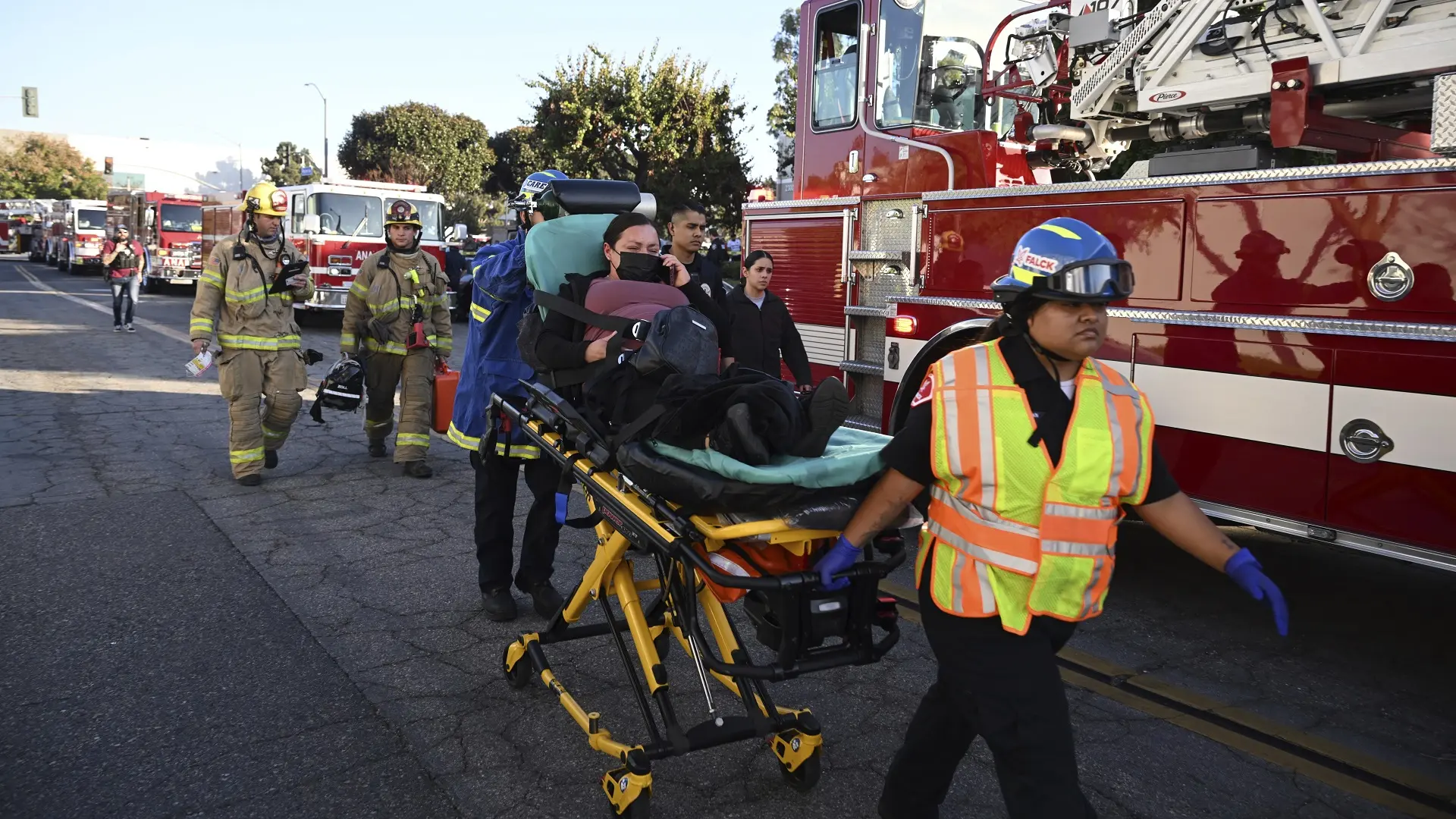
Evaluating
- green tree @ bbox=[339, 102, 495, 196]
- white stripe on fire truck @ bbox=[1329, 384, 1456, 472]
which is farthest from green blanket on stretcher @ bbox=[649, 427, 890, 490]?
green tree @ bbox=[339, 102, 495, 196]

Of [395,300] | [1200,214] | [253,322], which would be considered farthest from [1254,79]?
[253,322]

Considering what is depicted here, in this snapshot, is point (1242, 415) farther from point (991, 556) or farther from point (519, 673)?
point (519, 673)

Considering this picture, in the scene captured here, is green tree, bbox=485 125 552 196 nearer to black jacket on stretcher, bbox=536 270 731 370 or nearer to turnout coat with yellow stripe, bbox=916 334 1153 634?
black jacket on stretcher, bbox=536 270 731 370

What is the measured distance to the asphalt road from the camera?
338 centimetres

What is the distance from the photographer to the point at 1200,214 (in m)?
4.68

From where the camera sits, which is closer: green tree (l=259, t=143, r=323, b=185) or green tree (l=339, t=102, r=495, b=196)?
green tree (l=339, t=102, r=495, b=196)

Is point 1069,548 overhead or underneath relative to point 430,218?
underneath

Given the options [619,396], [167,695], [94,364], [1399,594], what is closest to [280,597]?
[167,695]

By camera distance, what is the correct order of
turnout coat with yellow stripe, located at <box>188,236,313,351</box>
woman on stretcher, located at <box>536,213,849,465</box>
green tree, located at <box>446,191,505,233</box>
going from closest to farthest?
woman on stretcher, located at <box>536,213,849,465</box>
turnout coat with yellow stripe, located at <box>188,236,313,351</box>
green tree, located at <box>446,191,505,233</box>

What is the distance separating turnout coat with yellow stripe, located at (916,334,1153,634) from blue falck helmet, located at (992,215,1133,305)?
176 mm

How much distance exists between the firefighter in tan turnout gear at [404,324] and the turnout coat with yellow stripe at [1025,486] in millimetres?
5901

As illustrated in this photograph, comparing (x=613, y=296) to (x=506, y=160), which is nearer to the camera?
(x=613, y=296)

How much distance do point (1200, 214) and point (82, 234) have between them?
42.0 m

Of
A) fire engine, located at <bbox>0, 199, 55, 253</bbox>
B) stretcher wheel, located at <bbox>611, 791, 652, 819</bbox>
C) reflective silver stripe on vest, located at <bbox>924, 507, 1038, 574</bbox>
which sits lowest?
stretcher wheel, located at <bbox>611, 791, 652, 819</bbox>
